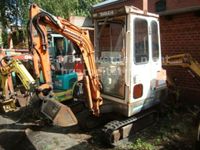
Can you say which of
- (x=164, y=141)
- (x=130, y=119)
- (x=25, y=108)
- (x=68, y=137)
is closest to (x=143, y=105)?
(x=130, y=119)

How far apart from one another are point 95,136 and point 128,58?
82.0 inches

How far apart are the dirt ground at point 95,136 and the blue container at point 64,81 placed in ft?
5.01

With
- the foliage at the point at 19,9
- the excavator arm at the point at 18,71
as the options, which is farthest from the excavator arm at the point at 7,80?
the foliage at the point at 19,9

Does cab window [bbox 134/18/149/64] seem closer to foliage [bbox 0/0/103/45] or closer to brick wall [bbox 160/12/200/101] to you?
brick wall [bbox 160/12/200/101]

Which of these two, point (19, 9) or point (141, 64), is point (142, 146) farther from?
point (19, 9)

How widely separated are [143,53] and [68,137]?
8.80ft

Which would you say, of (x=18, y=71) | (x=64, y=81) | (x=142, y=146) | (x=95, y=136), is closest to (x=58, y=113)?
(x=95, y=136)

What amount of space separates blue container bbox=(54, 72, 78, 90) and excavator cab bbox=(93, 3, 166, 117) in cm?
237

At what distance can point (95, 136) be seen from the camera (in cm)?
662

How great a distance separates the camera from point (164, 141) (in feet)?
20.5

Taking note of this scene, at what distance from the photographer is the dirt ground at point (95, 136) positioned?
240 inches

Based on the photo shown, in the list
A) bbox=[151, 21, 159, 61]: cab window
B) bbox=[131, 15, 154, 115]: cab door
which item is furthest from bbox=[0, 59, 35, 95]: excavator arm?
bbox=[151, 21, 159, 61]: cab window

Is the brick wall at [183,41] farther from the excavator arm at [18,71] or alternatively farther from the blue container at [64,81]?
the excavator arm at [18,71]

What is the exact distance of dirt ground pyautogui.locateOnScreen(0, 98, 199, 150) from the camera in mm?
6105
